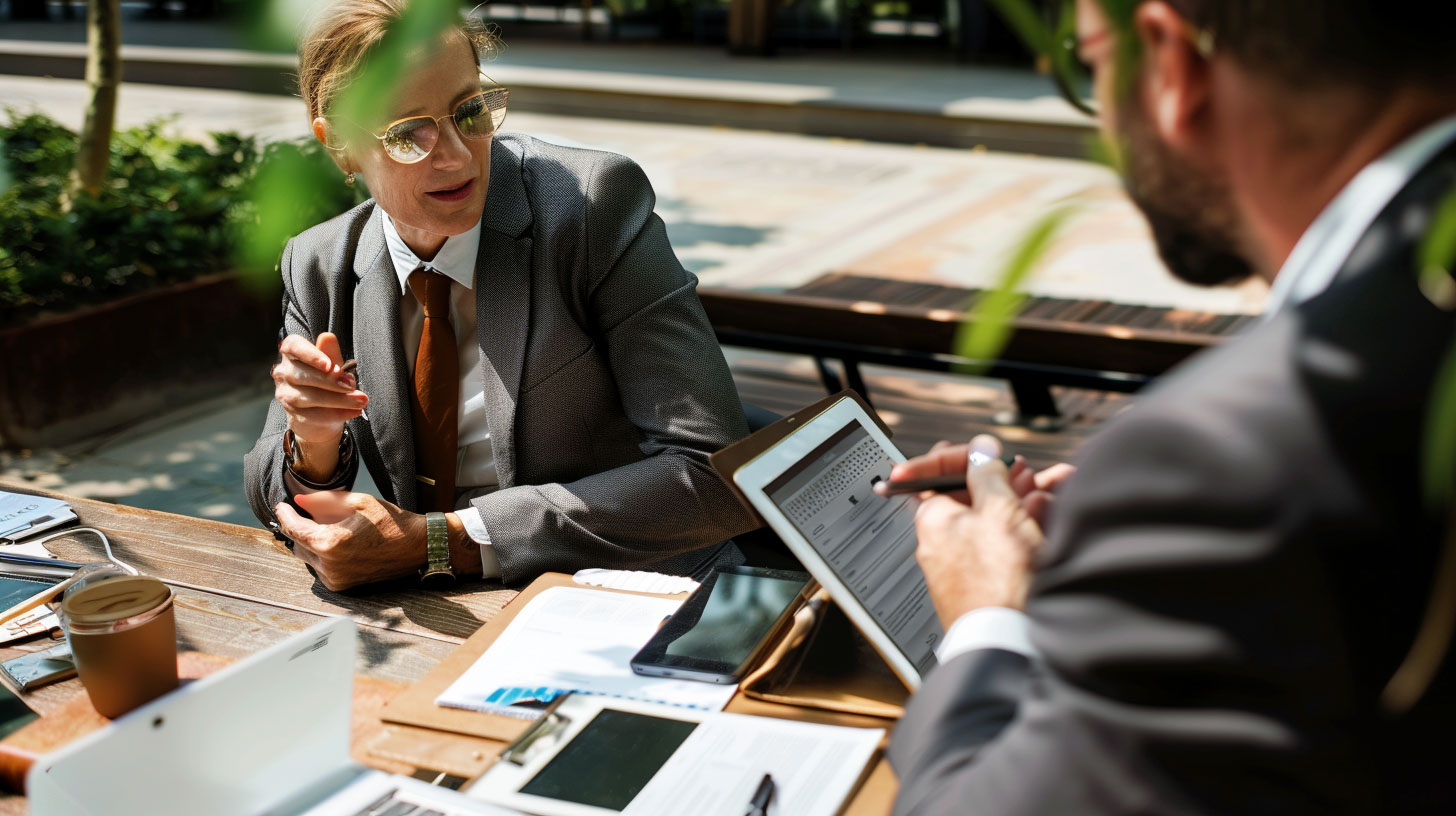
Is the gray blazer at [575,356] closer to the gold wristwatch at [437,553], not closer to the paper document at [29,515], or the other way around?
the gold wristwatch at [437,553]

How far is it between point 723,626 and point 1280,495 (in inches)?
38.8

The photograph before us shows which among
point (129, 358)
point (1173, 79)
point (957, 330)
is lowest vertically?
Result: point (129, 358)

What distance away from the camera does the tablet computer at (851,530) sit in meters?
1.41

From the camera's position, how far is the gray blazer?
7.16ft

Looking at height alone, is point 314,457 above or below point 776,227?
above

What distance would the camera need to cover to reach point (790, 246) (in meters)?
8.45

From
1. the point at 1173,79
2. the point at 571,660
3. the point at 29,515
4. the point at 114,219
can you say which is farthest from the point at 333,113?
the point at 114,219

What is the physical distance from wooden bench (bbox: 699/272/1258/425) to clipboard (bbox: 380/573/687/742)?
261 centimetres

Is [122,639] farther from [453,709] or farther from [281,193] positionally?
[281,193]

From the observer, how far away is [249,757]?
126cm

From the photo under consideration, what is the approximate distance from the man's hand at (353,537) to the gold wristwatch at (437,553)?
11mm

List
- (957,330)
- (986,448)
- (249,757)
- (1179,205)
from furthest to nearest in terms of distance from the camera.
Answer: (957,330) < (986,448) < (249,757) < (1179,205)

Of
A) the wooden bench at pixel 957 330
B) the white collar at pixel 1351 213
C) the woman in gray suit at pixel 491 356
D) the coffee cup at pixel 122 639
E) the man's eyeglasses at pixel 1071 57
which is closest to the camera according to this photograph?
the man's eyeglasses at pixel 1071 57

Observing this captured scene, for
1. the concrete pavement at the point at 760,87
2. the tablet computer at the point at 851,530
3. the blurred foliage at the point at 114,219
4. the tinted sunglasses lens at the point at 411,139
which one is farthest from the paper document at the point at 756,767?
the concrete pavement at the point at 760,87
